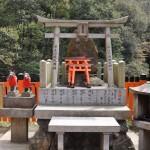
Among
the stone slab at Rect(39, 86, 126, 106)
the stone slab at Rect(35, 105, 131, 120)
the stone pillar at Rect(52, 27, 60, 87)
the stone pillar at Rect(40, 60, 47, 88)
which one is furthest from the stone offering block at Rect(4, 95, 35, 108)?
the stone slab at Rect(35, 105, 131, 120)

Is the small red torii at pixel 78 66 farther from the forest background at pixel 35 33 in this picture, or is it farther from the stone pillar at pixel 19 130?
the forest background at pixel 35 33

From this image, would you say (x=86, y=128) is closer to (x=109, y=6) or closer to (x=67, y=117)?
(x=67, y=117)

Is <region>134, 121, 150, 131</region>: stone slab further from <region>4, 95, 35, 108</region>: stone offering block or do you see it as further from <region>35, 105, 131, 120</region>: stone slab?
<region>4, 95, 35, 108</region>: stone offering block

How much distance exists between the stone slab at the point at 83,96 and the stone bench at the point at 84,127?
1352 millimetres

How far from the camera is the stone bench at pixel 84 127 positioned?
927cm

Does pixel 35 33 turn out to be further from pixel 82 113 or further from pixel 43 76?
pixel 82 113

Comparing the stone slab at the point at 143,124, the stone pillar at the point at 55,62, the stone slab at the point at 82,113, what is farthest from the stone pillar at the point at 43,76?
the stone slab at the point at 143,124

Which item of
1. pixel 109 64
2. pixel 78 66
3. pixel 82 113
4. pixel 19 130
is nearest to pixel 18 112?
pixel 19 130

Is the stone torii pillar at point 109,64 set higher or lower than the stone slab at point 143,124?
higher

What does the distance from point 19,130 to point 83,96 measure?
2.27 m

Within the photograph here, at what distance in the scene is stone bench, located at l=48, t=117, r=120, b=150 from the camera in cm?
927

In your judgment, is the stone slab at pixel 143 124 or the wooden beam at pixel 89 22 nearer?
the stone slab at pixel 143 124

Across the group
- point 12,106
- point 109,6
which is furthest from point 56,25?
point 109,6

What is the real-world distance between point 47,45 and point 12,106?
14.4m
